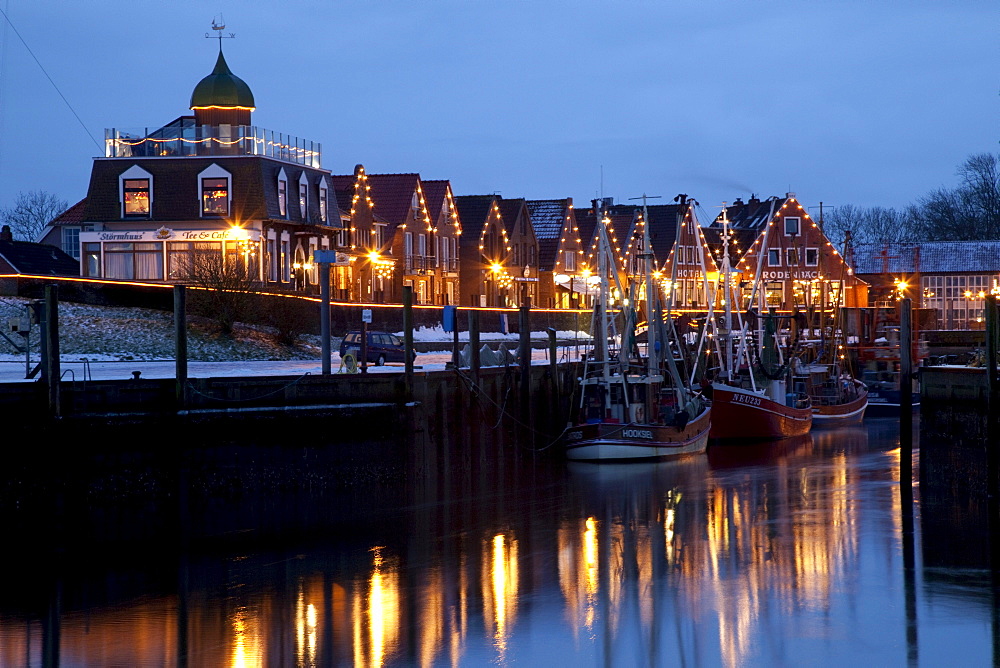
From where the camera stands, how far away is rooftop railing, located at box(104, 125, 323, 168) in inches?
2675

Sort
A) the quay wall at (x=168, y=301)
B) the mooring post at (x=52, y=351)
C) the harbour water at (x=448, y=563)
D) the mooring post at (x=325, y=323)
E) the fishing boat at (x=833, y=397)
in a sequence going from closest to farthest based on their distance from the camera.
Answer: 1. the harbour water at (x=448, y=563)
2. the mooring post at (x=52, y=351)
3. the mooring post at (x=325, y=323)
4. the quay wall at (x=168, y=301)
5. the fishing boat at (x=833, y=397)

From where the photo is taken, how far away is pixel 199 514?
2795 cm

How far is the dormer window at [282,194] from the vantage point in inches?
2719

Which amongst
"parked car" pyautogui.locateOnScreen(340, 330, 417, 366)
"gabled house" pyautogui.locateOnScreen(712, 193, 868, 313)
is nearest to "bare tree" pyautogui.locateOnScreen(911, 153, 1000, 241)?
"gabled house" pyautogui.locateOnScreen(712, 193, 868, 313)

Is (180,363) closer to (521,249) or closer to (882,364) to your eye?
(882,364)

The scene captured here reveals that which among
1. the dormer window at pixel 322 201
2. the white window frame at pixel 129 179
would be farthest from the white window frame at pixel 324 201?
the white window frame at pixel 129 179

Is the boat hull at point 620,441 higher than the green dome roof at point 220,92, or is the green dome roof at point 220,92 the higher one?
the green dome roof at point 220,92

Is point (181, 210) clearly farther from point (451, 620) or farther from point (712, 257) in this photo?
point (712, 257)

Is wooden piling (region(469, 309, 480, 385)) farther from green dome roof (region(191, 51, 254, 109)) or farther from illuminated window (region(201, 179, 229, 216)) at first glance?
green dome roof (region(191, 51, 254, 109))

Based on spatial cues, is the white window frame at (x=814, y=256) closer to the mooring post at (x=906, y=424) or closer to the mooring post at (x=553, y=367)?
the mooring post at (x=553, y=367)

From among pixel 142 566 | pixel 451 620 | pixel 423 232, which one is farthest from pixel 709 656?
pixel 423 232

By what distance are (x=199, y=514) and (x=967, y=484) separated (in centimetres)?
1778

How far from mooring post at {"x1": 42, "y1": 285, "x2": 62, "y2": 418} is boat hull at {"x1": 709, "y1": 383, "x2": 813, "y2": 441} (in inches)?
1111

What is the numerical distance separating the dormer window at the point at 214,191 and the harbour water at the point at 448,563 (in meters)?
34.3
